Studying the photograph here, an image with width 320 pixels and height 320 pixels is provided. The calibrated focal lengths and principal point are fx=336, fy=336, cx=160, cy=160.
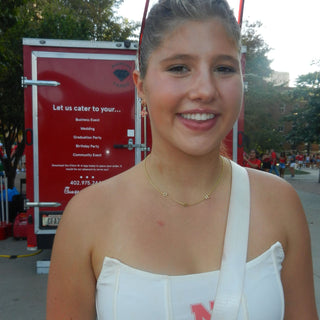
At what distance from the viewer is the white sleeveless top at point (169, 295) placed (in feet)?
3.39

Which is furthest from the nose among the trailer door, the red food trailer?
the trailer door

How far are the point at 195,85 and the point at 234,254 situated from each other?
1.86 feet

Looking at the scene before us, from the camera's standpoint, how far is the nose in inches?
41.5

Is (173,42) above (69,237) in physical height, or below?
above

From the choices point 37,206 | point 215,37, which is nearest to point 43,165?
point 37,206

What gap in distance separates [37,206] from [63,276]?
305 centimetres

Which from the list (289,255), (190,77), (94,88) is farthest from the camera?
(94,88)

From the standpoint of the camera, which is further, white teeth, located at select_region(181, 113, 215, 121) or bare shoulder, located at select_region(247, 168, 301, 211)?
bare shoulder, located at select_region(247, 168, 301, 211)

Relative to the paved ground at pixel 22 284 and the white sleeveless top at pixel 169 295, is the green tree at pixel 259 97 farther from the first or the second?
the white sleeveless top at pixel 169 295

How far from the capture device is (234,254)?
3.65 ft

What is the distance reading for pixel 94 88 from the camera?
393 cm

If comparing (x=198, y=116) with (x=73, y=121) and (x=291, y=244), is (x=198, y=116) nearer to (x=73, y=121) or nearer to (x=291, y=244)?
(x=291, y=244)

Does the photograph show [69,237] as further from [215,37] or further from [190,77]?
[215,37]

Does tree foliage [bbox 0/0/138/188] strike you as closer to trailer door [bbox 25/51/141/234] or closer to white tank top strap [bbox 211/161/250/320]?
trailer door [bbox 25/51/141/234]
